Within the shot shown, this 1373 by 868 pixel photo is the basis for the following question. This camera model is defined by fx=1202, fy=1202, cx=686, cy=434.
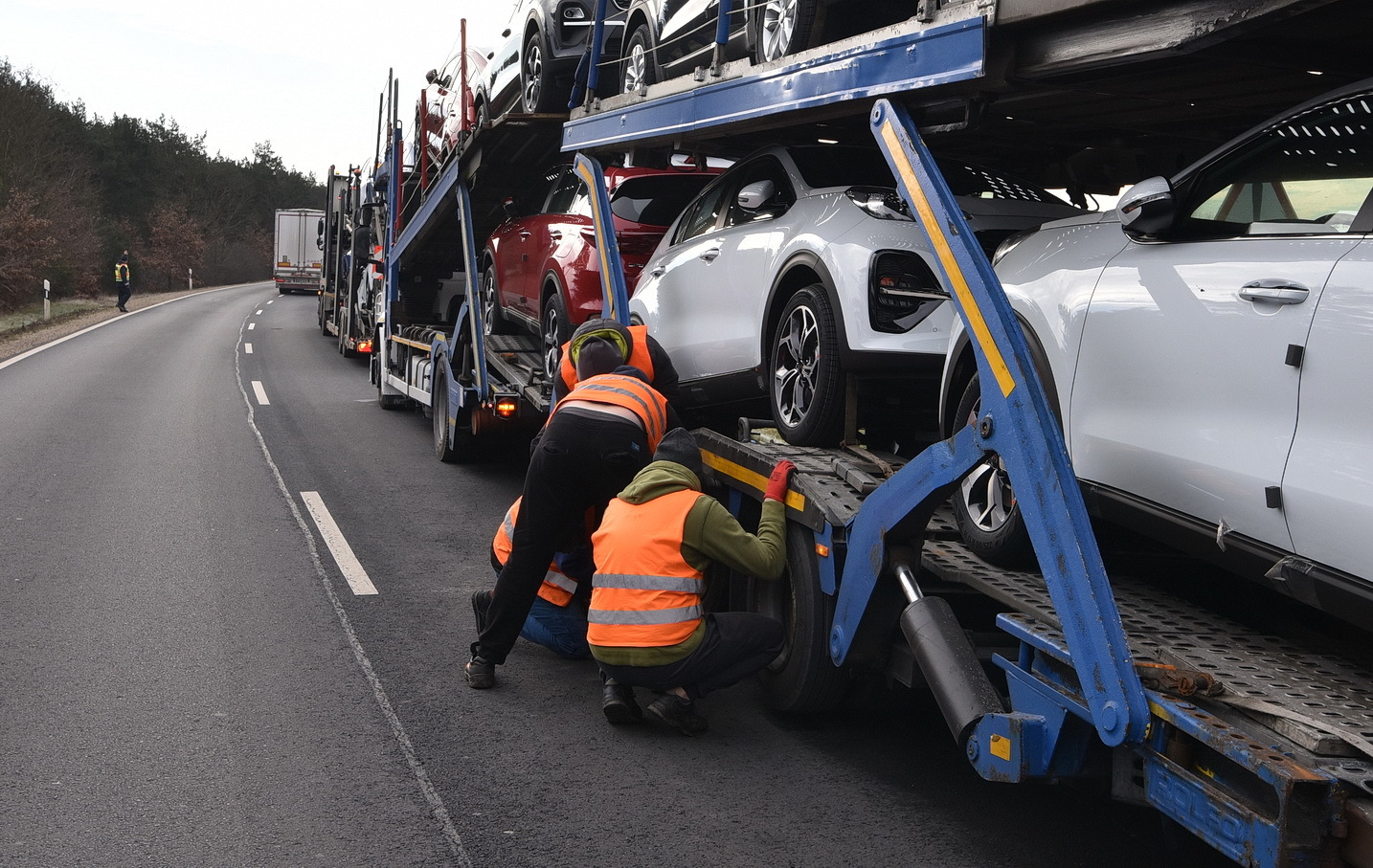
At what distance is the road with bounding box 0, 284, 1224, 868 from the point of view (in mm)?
4004

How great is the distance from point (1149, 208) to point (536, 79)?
6887 millimetres

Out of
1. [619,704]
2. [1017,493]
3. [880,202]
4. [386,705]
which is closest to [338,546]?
[386,705]

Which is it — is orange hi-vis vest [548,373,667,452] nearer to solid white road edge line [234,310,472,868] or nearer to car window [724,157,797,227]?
car window [724,157,797,227]

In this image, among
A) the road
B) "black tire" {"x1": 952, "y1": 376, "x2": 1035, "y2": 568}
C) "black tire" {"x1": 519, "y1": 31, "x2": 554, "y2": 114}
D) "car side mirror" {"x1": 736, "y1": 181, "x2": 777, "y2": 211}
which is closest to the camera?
the road

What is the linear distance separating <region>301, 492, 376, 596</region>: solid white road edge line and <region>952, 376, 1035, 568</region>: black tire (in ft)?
12.6

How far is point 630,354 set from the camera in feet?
21.6

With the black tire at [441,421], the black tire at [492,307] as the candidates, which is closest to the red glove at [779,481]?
the black tire at [492,307]

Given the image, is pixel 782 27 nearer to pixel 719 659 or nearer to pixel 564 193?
pixel 719 659

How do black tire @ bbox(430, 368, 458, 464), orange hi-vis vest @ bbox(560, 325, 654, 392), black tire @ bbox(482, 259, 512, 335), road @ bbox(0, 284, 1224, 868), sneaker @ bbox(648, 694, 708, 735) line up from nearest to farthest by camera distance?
road @ bbox(0, 284, 1224, 868)
sneaker @ bbox(648, 694, 708, 735)
orange hi-vis vest @ bbox(560, 325, 654, 392)
black tire @ bbox(482, 259, 512, 335)
black tire @ bbox(430, 368, 458, 464)

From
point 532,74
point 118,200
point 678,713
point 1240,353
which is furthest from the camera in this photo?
point 118,200

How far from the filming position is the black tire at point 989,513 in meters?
4.26

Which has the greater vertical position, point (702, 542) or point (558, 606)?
point (702, 542)

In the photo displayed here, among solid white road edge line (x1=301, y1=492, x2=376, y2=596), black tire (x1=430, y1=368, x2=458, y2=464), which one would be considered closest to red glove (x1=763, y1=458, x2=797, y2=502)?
solid white road edge line (x1=301, y1=492, x2=376, y2=596)

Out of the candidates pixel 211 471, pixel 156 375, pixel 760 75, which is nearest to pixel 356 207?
pixel 156 375
